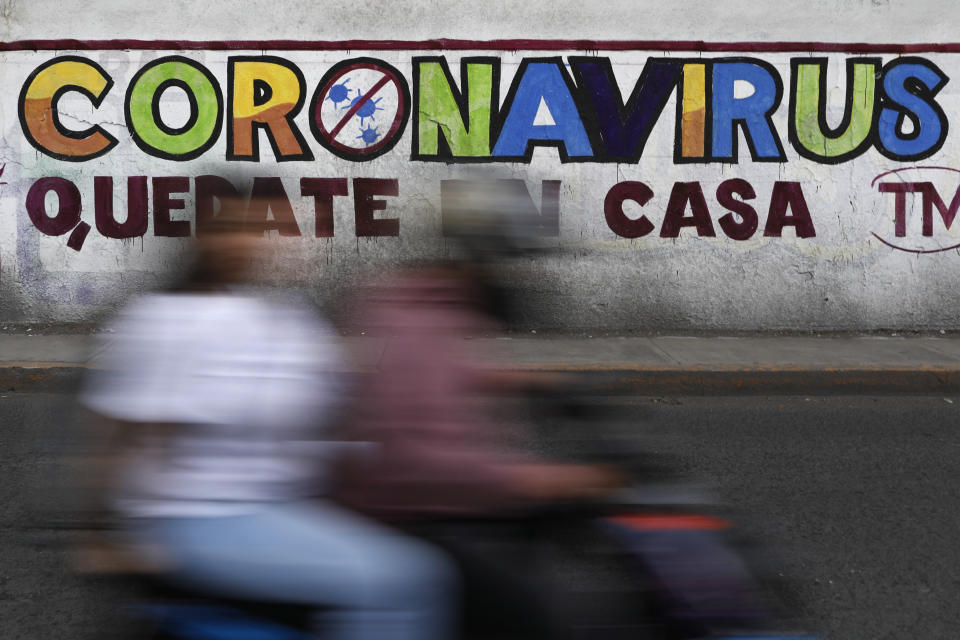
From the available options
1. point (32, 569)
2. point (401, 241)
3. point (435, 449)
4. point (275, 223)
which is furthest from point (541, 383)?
point (401, 241)

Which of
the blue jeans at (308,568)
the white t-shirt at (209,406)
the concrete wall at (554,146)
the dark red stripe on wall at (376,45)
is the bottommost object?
the blue jeans at (308,568)

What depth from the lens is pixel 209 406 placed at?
1.96m

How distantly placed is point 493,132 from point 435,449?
7.11 metres

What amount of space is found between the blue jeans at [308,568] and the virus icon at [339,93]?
290 inches

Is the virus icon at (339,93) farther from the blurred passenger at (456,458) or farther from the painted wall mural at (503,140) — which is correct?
the blurred passenger at (456,458)

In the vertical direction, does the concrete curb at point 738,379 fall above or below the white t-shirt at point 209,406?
below

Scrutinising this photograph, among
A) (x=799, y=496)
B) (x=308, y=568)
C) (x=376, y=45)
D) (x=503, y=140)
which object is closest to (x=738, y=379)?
(x=799, y=496)

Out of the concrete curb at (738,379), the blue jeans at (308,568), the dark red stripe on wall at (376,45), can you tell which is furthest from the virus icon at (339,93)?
the blue jeans at (308,568)

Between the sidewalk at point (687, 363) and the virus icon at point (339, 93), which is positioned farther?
the virus icon at point (339, 93)

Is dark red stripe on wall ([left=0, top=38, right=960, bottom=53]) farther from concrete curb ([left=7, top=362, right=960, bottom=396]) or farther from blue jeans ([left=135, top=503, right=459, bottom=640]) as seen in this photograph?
blue jeans ([left=135, top=503, right=459, bottom=640])

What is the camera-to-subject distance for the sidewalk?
7.13 metres

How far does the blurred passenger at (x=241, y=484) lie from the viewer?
6.28 feet

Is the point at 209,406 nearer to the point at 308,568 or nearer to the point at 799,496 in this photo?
the point at 308,568

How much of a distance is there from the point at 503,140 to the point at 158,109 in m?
3.23
